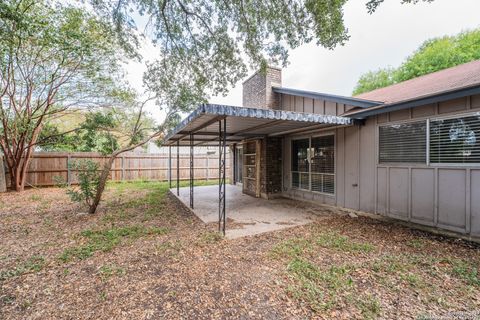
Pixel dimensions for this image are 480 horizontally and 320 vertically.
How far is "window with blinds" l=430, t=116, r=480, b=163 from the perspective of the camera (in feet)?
12.6

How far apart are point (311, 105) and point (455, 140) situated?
375cm

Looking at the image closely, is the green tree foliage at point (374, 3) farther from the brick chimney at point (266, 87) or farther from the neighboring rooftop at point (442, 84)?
the brick chimney at point (266, 87)

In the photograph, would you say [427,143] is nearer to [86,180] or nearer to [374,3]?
[374,3]

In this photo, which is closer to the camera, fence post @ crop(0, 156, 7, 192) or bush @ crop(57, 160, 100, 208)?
bush @ crop(57, 160, 100, 208)

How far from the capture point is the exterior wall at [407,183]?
12.8ft

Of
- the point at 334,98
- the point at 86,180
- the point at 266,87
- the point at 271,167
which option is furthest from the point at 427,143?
the point at 86,180

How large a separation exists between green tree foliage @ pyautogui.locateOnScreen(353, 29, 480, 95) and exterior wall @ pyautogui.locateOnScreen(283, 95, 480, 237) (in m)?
14.9

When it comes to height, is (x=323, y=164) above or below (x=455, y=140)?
below

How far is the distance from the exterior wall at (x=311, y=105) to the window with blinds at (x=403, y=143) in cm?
127

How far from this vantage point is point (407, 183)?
473 cm

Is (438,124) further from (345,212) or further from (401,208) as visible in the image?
(345,212)

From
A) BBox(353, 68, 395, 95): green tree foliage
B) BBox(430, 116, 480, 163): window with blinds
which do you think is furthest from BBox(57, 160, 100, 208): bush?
BBox(353, 68, 395, 95): green tree foliage

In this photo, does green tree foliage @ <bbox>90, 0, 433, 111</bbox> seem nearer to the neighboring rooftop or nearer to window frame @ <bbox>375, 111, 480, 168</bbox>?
the neighboring rooftop

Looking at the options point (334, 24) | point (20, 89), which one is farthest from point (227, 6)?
point (20, 89)
